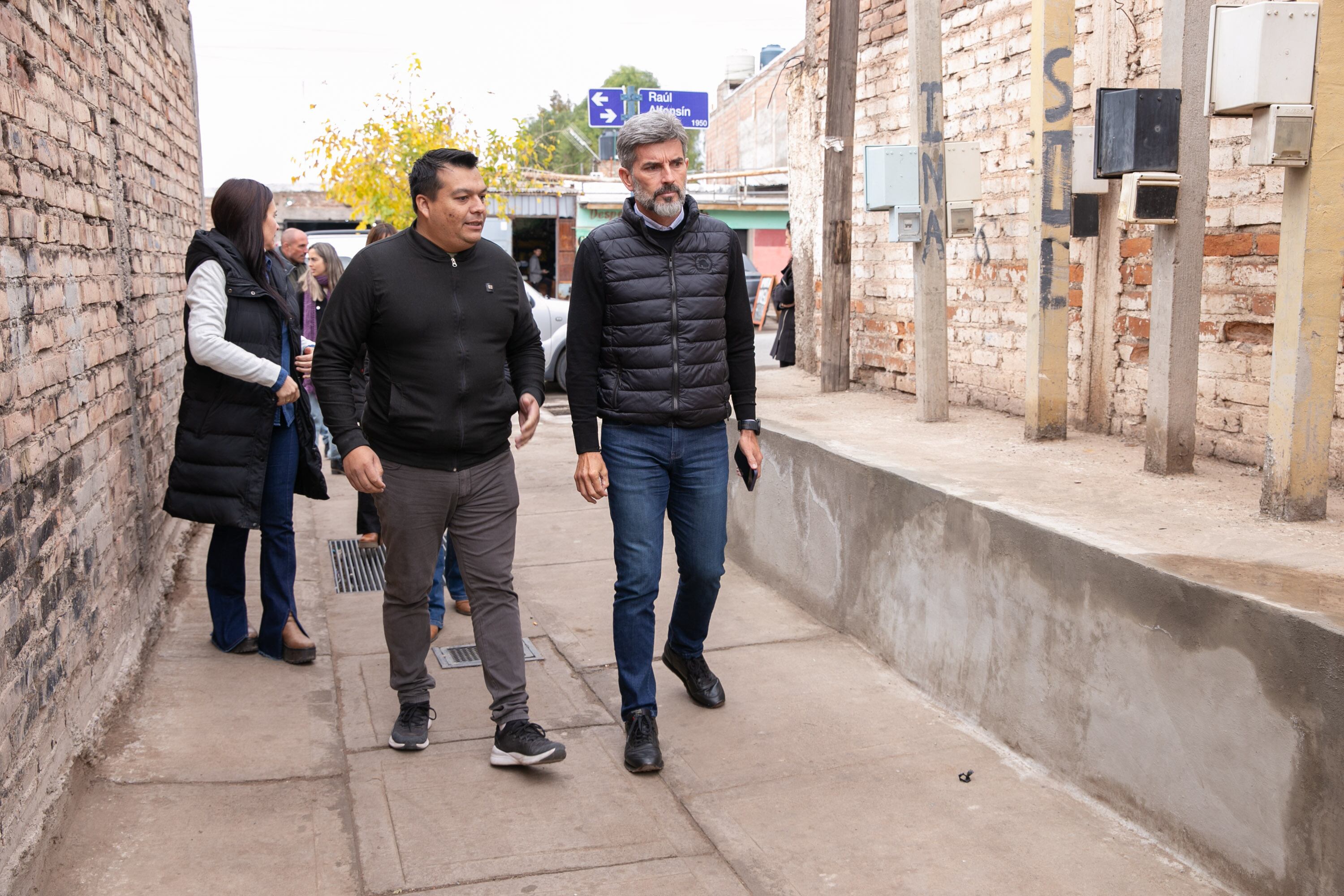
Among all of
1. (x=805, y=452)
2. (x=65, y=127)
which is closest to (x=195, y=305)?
(x=65, y=127)

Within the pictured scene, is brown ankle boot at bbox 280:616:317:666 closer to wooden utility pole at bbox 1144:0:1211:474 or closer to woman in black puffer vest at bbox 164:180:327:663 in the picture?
woman in black puffer vest at bbox 164:180:327:663

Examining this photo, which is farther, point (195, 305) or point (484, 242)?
point (195, 305)

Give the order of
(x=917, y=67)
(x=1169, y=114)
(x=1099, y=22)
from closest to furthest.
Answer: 1. (x=1169, y=114)
2. (x=1099, y=22)
3. (x=917, y=67)

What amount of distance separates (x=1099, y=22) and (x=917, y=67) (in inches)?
33.5

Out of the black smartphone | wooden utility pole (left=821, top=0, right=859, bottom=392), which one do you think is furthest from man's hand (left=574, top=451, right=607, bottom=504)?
wooden utility pole (left=821, top=0, right=859, bottom=392)

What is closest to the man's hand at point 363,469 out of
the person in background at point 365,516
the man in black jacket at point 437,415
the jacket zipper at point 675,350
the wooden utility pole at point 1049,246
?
the man in black jacket at point 437,415

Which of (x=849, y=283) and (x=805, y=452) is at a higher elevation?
(x=849, y=283)

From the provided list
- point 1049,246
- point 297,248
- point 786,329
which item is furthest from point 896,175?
point 786,329

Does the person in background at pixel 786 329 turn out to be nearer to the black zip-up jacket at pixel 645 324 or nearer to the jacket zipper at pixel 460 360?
the black zip-up jacket at pixel 645 324

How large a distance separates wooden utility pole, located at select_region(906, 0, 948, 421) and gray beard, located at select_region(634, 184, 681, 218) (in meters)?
2.51

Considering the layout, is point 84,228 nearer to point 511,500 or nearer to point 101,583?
point 101,583

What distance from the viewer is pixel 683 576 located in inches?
154

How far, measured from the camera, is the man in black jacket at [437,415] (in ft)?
11.4

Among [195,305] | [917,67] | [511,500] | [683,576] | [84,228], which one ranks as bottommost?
[683,576]
